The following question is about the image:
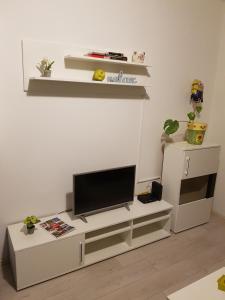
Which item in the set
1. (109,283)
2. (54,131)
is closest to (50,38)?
Answer: (54,131)

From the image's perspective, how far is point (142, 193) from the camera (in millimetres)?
2957

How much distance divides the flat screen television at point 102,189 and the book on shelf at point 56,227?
0.49ft

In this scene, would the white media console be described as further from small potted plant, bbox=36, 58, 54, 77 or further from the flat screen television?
small potted plant, bbox=36, 58, 54, 77

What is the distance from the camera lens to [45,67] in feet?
6.77

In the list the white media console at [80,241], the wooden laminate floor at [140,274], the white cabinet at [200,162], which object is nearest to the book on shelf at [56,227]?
the white media console at [80,241]

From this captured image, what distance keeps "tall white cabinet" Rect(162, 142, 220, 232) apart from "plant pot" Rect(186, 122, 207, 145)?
0.26 feet

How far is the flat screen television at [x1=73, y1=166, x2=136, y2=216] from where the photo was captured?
2289 mm

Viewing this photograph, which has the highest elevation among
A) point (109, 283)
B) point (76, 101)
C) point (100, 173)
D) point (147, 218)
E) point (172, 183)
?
point (76, 101)

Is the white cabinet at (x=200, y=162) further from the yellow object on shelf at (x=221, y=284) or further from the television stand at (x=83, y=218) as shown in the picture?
the yellow object on shelf at (x=221, y=284)

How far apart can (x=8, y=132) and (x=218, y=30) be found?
276cm

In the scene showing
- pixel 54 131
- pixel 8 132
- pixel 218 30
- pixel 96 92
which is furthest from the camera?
pixel 218 30

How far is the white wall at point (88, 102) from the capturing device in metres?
2.03

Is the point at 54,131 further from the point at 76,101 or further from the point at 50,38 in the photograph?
the point at 50,38

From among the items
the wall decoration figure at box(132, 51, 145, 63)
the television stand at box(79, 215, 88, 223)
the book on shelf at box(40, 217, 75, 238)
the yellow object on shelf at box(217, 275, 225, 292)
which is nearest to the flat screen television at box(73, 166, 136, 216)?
the television stand at box(79, 215, 88, 223)
